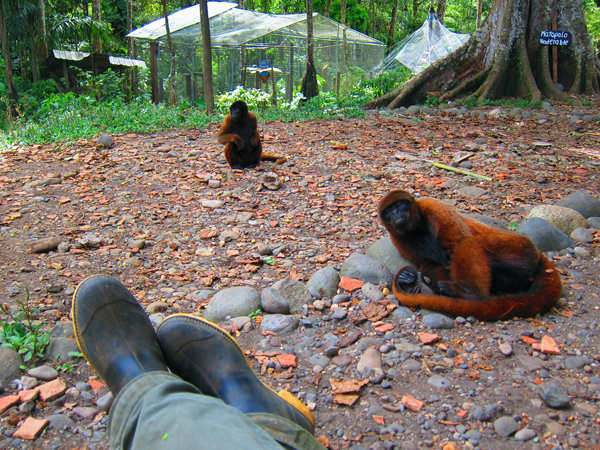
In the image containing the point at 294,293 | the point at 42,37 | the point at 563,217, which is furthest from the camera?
the point at 42,37

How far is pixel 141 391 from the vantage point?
5.67 feet

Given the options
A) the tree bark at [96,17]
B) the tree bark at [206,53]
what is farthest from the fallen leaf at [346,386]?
the tree bark at [96,17]

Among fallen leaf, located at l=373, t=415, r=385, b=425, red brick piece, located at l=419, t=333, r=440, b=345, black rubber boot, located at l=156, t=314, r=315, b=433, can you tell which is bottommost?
red brick piece, located at l=419, t=333, r=440, b=345

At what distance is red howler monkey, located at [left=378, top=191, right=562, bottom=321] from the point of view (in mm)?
2967

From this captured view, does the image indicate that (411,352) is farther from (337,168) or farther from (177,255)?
(337,168)

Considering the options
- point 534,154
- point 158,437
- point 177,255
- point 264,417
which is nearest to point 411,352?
point 264,417

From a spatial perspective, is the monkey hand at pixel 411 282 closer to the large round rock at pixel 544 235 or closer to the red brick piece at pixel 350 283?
the red brick piece at pixel 350 283

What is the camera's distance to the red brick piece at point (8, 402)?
2.13 meters

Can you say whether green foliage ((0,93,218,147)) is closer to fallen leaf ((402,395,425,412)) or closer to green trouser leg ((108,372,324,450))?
green trouser leg ((108,372,324,450))

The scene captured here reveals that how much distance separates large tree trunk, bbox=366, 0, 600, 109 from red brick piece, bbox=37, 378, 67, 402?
929cm

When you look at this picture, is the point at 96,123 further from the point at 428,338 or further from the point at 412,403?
the point at 412,403

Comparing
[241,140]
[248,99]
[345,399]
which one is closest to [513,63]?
[248,99]

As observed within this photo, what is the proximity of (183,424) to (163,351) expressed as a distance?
0.85 m

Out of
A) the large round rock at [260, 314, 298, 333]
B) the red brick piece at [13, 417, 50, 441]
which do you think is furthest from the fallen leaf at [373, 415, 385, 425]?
the red brick piece at [13, 417, 50, 441]
